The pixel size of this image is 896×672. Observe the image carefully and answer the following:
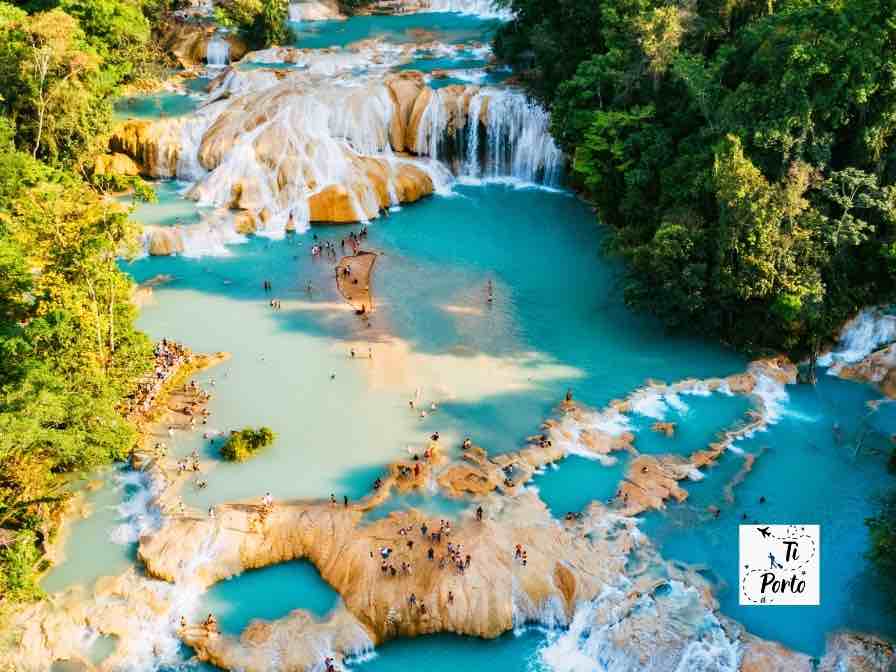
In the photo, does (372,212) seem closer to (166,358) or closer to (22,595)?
(166,358)

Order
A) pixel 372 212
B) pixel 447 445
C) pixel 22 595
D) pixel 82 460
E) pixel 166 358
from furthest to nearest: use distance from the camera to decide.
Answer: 1. pixel 372 212
2. pixel 166 358
3. pixel 447 445
4. pixel 82 460
5. pixel 22 595

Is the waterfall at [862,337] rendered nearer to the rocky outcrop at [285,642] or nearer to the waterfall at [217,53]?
the rocky outcrop at [285,642]

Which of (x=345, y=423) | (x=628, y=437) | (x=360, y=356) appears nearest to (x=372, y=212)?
(x=360, y=356)

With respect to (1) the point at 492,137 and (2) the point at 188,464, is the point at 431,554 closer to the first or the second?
(2) the point at 188,464

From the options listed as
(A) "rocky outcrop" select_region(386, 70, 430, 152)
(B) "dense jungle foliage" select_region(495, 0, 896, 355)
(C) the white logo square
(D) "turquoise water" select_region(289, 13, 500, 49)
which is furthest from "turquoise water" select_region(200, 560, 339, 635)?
(D) "turquoise water" select_region(289, 13, 500, 49)

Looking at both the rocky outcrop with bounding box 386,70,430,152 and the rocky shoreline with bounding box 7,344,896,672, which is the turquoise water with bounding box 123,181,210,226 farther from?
the rocky shoreline with bounding box 7,344,896,672

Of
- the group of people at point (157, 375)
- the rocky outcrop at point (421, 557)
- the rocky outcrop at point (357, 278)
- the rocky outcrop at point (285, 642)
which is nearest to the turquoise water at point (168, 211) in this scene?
the rocky outcrop at point (357, 278)

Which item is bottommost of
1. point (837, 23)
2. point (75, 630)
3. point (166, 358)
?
point (75, 630)

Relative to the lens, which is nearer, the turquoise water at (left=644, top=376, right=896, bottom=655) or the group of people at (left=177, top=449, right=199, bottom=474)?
the turquoise water at (left=644, top=376, right=896, bottom=655)
